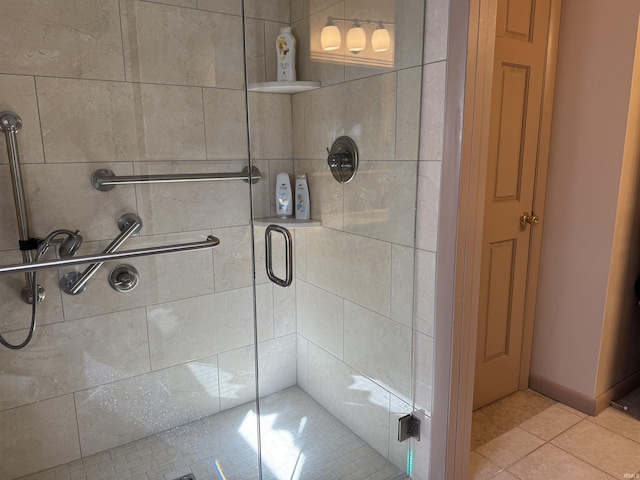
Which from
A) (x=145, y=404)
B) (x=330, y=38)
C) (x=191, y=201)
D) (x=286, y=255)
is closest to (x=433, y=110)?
(x=330, y=38)

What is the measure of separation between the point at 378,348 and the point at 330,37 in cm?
113

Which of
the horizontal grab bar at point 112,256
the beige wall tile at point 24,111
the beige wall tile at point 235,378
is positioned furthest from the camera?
the beige wall tile at point 235,378

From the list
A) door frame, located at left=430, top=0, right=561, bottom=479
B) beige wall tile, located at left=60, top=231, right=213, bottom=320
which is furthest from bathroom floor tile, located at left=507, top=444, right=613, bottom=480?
beige wall tile, located at left=60, top=231, right=213, bottom=320

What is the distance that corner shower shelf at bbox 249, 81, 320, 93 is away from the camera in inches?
58.5

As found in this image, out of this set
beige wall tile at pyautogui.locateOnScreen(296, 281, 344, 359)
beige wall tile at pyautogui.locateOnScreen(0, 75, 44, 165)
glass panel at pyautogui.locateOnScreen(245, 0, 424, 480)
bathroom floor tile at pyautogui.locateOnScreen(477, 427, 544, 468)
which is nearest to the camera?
beige wall tile at pyautogui.locateOnScreen(0, 75, 44, 165)

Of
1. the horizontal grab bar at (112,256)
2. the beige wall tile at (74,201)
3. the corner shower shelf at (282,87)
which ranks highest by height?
the corner shower shelf at (282,87)

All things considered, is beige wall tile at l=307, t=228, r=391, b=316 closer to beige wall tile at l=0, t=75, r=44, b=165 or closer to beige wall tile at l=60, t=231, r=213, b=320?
beige wall tile at l=60, t=231, r=213, b=320

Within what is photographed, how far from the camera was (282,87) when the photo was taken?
4.89ft

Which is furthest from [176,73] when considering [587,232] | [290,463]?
[587,232]

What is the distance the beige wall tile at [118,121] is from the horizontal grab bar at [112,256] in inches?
12.7

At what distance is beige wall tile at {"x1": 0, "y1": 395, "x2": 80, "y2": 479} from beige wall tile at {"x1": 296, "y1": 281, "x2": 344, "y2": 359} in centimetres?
89

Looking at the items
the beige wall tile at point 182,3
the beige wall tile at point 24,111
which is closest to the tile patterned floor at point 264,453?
the beige wall tile at point 24,111

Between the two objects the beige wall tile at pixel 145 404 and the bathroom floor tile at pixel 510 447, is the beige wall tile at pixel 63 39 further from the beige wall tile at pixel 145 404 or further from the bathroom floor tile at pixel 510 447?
the bathroom floor tile at pixel 510 447

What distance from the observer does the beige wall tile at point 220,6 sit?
1.52 metres
